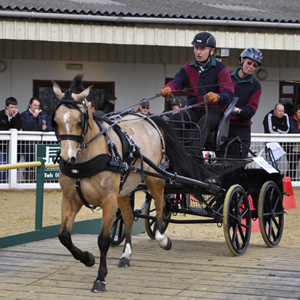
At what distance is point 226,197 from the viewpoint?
26.4ft

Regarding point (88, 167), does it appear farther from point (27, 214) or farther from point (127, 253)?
point (27, 214)

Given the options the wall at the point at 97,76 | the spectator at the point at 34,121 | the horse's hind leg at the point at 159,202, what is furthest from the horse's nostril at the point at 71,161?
the wall at the point at 97,76

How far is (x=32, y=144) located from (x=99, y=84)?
426cm

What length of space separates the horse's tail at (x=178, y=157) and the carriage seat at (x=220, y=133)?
0.41 m

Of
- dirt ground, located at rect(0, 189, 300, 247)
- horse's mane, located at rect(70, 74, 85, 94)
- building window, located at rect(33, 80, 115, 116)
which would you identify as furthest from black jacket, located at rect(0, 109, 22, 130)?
horse's mane, located at rect(70, 74, 85, 94)

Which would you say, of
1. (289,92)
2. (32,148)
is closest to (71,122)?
(32,148)

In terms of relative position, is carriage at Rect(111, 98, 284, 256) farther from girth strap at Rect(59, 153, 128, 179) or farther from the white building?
the white building

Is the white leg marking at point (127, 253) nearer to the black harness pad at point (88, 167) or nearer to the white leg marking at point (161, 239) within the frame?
the white leg marking at point (161, 239)

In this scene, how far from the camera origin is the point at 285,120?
15.8 m

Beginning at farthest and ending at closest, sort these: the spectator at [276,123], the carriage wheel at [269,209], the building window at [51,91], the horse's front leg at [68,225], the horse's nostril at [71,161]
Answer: the building window at [51,91] → the spectator at [276,123] → the carriage wheel at [269,209] → the horse's front leg at [68,225] → the horse's nostril at [71,161]

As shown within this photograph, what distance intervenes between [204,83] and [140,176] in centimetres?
176

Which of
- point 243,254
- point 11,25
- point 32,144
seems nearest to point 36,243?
point 243,254

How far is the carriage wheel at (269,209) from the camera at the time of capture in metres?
8.64

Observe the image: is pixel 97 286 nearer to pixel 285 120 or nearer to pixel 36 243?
pixel 36 243
